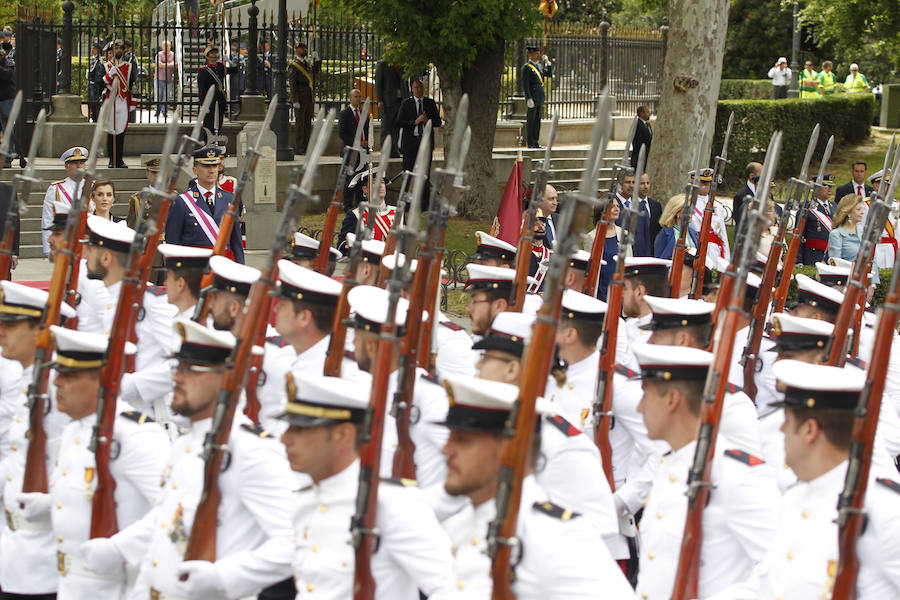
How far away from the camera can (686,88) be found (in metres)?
14.1

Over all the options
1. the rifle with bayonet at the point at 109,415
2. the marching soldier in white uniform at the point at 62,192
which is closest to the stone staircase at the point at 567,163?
the marching soldier in white uniform at the point at 62,192

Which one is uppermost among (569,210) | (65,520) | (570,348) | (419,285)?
(569,210)

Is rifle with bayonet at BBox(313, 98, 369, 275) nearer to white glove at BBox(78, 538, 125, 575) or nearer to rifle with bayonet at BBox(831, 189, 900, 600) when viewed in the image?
white glove at BBox(78, 538, 125, 575)

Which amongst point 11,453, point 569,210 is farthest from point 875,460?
point 11,453

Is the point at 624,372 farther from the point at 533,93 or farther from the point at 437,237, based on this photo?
the point at 533,93

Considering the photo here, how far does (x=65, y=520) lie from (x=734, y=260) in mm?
2995

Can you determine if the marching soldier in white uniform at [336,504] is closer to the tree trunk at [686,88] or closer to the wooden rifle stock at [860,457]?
the wooden rifle stock at [860,457]

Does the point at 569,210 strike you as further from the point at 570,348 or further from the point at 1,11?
the point at 1,11

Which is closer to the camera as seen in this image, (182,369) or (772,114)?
(182,369)

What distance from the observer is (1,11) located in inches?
1266

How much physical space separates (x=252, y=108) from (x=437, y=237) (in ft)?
42.6

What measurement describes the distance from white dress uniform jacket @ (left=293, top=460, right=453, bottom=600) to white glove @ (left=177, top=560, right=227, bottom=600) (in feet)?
0.97

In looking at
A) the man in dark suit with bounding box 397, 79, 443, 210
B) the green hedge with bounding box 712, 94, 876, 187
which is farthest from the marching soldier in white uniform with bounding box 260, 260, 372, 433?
the green hedge with bounding box 712, 94, 876, 187

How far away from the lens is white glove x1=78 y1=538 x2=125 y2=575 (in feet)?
14.6
